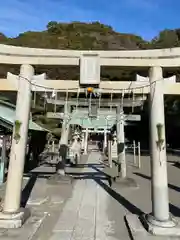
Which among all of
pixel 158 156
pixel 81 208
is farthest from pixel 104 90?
pixel 81 208

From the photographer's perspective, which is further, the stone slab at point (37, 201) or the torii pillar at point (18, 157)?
the stone slab at point (37, 201)

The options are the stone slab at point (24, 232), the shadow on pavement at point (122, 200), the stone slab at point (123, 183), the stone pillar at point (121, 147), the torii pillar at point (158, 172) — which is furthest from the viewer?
the stone pillar at point (121, 147)

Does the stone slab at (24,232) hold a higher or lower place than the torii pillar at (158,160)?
lower

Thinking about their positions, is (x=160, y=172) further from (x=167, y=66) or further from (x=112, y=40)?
(x=112, y=40)

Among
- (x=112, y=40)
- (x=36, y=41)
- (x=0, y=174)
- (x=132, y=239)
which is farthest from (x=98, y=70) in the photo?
(x=112, y=40)

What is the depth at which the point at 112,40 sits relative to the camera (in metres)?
86.9

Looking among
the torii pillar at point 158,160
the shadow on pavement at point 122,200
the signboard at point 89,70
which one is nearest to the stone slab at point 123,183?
the shadow on pavement at point 122,200

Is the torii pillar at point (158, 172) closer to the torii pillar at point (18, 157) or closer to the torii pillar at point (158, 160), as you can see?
the torii pillar at point (158, 160)

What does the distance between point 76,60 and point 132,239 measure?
11.7 ft

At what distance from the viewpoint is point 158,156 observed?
5.40 metres

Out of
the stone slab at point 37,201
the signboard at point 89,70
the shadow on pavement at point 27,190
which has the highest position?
the signboard at point 89,70

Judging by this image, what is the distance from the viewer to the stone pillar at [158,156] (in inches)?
206

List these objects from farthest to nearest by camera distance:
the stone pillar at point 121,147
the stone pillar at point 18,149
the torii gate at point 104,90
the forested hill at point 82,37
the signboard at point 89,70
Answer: the forested hill at point 82,37
the stone pillar at point 121,147
the signboard at point 89,70
the stone pillar at point 18,149
the torii gate at point 104,90

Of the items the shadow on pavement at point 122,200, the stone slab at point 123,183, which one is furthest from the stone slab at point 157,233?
the stone slab at point 123,183
